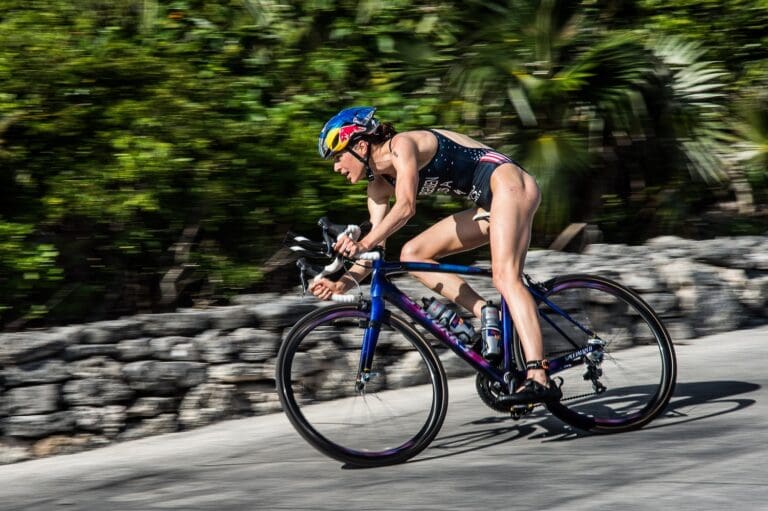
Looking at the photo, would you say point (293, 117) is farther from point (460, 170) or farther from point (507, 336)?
point (507, 336)

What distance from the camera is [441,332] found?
216 inches

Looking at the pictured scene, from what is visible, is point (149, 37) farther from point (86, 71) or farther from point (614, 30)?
point (614, 30)

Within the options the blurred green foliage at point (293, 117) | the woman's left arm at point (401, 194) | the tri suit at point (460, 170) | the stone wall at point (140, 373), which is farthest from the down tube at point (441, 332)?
the blurred green foliage at point (293, 117)

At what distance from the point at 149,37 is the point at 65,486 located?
419 cm

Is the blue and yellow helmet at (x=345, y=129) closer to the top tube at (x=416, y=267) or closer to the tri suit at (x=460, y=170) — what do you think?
the tri suit at (x=460, y=170)

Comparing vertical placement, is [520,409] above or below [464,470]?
above

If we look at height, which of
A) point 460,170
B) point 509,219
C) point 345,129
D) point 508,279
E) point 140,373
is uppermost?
point 345,129

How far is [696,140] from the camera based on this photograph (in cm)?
966

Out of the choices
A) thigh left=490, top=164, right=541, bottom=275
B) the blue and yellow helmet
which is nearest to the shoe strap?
thigh left=490, top=164, right=541, bottom=275

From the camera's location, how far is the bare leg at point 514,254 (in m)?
5.39

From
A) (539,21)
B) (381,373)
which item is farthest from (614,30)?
(381,373)

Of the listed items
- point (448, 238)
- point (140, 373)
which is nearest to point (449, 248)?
point (448, 238)

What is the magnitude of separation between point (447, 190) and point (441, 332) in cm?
71

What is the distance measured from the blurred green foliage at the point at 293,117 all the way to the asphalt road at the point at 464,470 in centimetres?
147
